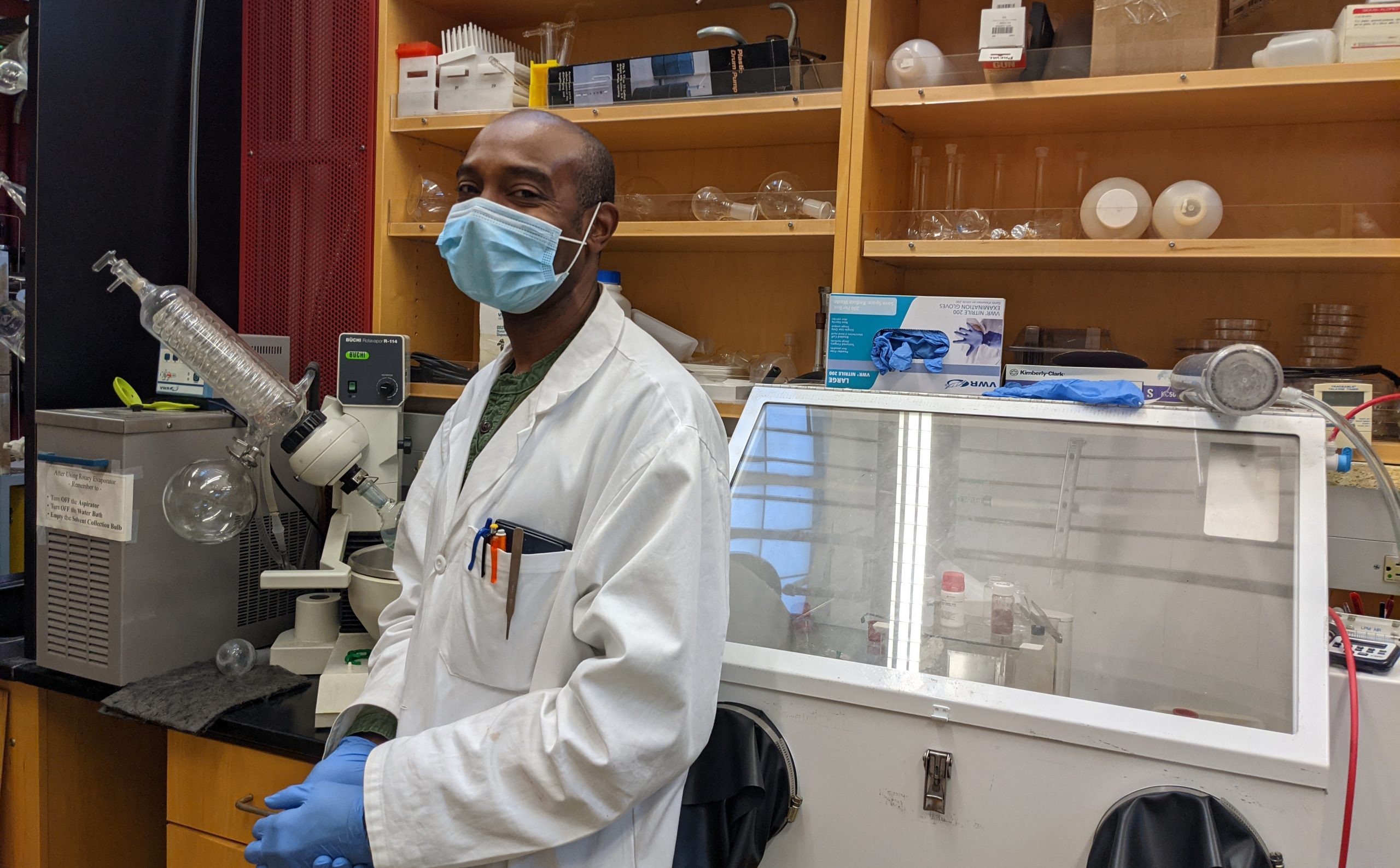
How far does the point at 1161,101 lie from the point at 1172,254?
32 centimetres

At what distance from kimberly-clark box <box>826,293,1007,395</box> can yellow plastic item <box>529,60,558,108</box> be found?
947 millimetres

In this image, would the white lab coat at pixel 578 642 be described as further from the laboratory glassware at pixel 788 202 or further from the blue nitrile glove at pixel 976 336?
the laboratory glassware at pixel 788 202

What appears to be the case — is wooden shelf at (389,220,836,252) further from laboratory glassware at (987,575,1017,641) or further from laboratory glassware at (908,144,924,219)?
laboratory glassware at (987,575,1017,641)

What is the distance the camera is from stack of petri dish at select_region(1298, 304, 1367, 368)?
194 cm

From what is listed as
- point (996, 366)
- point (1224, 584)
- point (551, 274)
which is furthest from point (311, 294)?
point (1224, 584)

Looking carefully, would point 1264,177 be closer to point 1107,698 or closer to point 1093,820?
point 1107,698

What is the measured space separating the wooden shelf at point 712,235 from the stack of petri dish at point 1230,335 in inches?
32.0

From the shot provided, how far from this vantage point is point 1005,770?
3.82ft

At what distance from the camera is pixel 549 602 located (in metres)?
1.17

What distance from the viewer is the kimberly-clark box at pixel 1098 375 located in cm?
167

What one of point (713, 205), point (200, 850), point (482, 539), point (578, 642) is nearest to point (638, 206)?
point (713, 205)

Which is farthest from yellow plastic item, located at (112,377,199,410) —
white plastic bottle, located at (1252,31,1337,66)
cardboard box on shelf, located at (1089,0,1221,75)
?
white plastic bottle, located at (1252,31,1337,66)

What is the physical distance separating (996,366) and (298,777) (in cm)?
149

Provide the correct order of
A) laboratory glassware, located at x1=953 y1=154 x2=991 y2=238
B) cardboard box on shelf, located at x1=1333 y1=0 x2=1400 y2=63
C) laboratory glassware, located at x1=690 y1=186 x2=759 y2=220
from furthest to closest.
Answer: laboratory glassware, located at x1=690 y1=186 x2=759 y2=220 < laboratory glassware, located at x1=953 y1=154 x2=991 y2=238 < cardboard box on shelf, located at x1=1333 y1=0 x2=1400 y2=63
